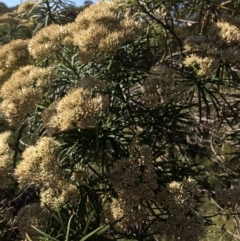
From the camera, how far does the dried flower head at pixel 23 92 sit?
75.0 inches

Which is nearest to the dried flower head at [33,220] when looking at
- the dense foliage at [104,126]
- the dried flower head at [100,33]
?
the dense foliage at [104,126]

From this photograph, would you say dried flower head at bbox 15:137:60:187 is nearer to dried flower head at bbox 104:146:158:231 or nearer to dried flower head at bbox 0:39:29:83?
dried flower head at bbox 104:146:158:231

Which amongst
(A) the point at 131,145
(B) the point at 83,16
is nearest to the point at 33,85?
(B) the point at 83,16

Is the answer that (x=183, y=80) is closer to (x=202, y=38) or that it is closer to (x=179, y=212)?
(x=202, y=38)

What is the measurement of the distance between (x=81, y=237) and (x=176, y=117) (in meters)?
0.70

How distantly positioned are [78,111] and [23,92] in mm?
405

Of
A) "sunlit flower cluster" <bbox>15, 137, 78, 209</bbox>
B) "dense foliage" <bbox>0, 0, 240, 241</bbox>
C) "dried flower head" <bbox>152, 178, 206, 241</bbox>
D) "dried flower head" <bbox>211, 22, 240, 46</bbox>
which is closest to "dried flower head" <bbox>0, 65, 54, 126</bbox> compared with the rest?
"dense foliage" <bbox>0, 0, 240, 241</bbox>

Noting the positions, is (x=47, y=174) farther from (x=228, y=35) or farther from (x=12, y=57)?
(x=228, y=35)

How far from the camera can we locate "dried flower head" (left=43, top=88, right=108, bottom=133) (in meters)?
1.63

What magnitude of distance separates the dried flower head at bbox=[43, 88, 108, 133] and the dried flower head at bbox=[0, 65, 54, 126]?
0.23 meters

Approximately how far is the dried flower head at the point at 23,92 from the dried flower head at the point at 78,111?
0.23 m

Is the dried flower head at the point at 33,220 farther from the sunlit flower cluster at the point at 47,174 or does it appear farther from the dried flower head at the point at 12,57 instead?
the dried flower head at the point at 12,57

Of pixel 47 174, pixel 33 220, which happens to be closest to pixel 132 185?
pixel 47 174

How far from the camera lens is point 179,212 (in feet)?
5.60
